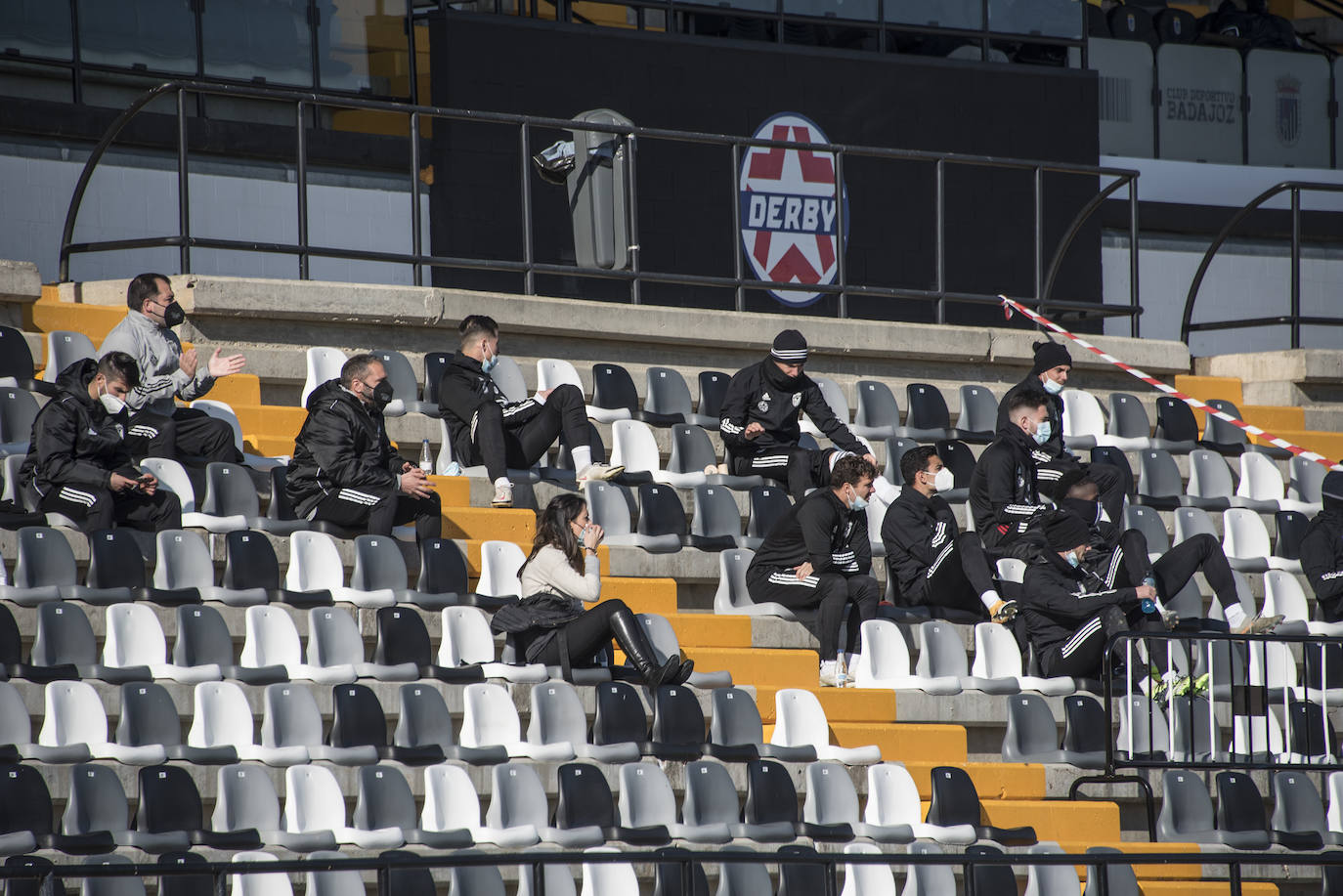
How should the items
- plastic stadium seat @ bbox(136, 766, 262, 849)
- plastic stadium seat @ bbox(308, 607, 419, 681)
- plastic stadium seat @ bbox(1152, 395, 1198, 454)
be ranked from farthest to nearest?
1. plastic stadium seat @ bbox(1152, 395, 1198, 454)
2. plastic stadium seat @ bbox(308, 607, 419, 681)
3. plastic stadium seat @ bbox(136, 766, 262, 849)

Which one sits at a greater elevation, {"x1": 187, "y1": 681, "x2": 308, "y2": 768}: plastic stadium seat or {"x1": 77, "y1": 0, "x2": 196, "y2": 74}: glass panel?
{"x1": 77, "y1": 0, "x2": 196, "y2": 74}: glass panel

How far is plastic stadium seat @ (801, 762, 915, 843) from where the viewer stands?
8.18m

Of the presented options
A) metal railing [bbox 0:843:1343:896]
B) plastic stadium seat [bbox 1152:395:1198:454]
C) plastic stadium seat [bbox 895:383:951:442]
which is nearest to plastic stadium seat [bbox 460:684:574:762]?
metal railing [bbox 0:843:1343:896]

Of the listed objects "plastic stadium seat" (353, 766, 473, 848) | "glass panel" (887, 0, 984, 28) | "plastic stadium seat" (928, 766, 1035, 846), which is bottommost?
"plastic stadium seat" (928, 766, 1035, 846)

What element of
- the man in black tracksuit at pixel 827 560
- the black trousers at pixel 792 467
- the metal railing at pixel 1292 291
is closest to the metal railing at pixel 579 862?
the man in black tracksuit at pixel 827 560

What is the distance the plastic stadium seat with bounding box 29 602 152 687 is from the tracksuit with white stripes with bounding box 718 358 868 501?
3641 mm

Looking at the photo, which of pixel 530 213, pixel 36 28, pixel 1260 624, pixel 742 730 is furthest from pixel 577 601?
pixel 36 28

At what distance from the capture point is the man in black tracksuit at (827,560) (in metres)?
9.30

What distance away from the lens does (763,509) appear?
33.2 feet

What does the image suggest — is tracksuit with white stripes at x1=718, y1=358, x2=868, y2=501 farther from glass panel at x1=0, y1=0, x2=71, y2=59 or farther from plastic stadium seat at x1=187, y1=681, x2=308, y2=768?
glass panel at x1=0, y1=0, x2=71, y2=59

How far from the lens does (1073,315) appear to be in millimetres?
13359

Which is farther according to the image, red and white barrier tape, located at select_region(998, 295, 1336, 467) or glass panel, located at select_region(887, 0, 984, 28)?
glass panel, located at select_region(887, 0, 984, 28)

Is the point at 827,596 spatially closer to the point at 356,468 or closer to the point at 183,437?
the point at 356,468

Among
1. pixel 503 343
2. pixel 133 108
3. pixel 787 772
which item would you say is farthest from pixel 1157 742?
pixel 133 108
